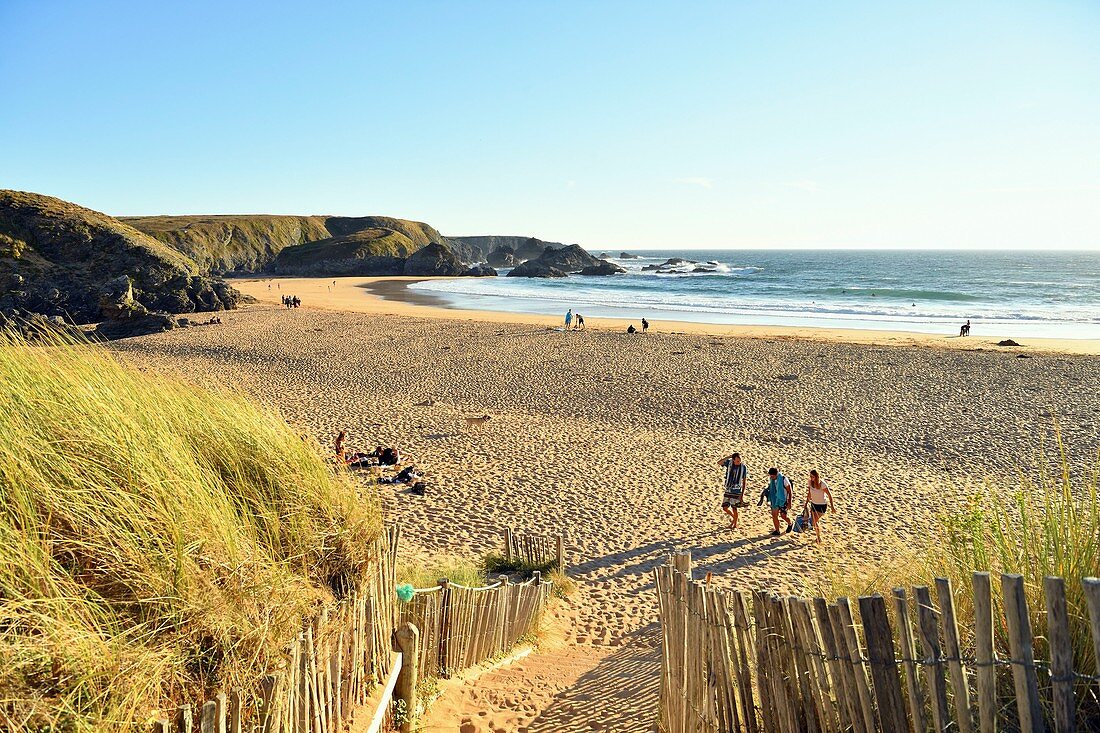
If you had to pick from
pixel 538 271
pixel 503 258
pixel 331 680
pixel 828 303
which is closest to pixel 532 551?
pixel 331 680

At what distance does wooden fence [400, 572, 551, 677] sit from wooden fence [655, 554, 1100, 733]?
1.93 m

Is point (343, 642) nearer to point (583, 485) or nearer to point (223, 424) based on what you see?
point (223, 424)

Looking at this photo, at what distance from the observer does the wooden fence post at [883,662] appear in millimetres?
2385

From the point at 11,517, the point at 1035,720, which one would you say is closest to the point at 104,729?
the point at 11,517

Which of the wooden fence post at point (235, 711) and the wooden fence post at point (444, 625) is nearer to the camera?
the wooden fence post at point (235, 711)

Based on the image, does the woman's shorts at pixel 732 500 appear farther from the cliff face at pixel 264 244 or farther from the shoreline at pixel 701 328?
the cliff face at pixel 264 244

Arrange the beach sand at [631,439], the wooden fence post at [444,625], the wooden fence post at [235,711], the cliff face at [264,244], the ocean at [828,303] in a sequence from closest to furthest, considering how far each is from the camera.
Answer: the wooden fence post at [235,711] < the wooden fence post at [444,625] < the beach sand at [631,439] < the ocean at [828,303] < the cliff face at [264,244]

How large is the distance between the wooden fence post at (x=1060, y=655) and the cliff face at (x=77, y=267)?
36.3 m

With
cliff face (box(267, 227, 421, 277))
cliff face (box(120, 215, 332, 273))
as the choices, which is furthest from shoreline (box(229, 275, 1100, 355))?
cliff face (box(120, 215, 332, 273))

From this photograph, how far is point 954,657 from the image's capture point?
2.21 meters

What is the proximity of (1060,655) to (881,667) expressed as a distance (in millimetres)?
640

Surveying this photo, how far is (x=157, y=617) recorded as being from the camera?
2645mm

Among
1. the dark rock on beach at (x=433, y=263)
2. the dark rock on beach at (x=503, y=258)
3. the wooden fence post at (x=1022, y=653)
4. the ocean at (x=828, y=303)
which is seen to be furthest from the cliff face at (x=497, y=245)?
the wooden fence post at (x=1022, y=653)

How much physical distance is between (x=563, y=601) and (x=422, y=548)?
7.25ft
